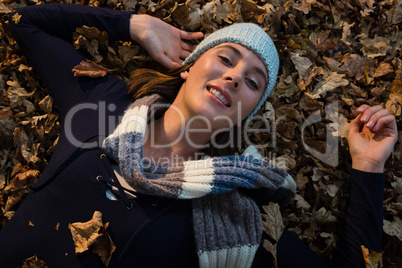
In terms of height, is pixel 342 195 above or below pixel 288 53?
below

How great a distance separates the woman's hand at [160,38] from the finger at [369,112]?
1.52 m

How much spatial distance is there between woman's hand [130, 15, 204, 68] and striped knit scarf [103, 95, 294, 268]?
2.29 ft

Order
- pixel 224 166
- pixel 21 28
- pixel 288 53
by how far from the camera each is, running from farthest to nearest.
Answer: pixel 288 53
pixel 21 28
pixel 224 166

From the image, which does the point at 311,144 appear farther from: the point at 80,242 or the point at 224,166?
the point at 80,242

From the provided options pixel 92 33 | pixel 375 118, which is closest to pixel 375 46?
pixel 375 118

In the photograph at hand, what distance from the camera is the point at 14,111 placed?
2564 millimetres

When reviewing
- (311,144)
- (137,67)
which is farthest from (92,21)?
(311,144)

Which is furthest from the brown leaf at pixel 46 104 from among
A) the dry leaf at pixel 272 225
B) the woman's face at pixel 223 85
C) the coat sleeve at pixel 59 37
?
the dry leaf at pixel 272 225

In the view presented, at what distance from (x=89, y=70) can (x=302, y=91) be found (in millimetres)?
1831

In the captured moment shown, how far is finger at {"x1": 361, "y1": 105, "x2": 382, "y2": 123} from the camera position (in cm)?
231

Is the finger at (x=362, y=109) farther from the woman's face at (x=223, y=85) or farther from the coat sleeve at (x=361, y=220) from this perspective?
the woman's face at (x=223, y=85)

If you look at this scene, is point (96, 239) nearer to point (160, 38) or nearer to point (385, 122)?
point (160, 38)

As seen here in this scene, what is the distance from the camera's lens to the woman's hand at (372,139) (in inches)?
87.4

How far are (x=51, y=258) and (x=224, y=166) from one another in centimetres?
127
